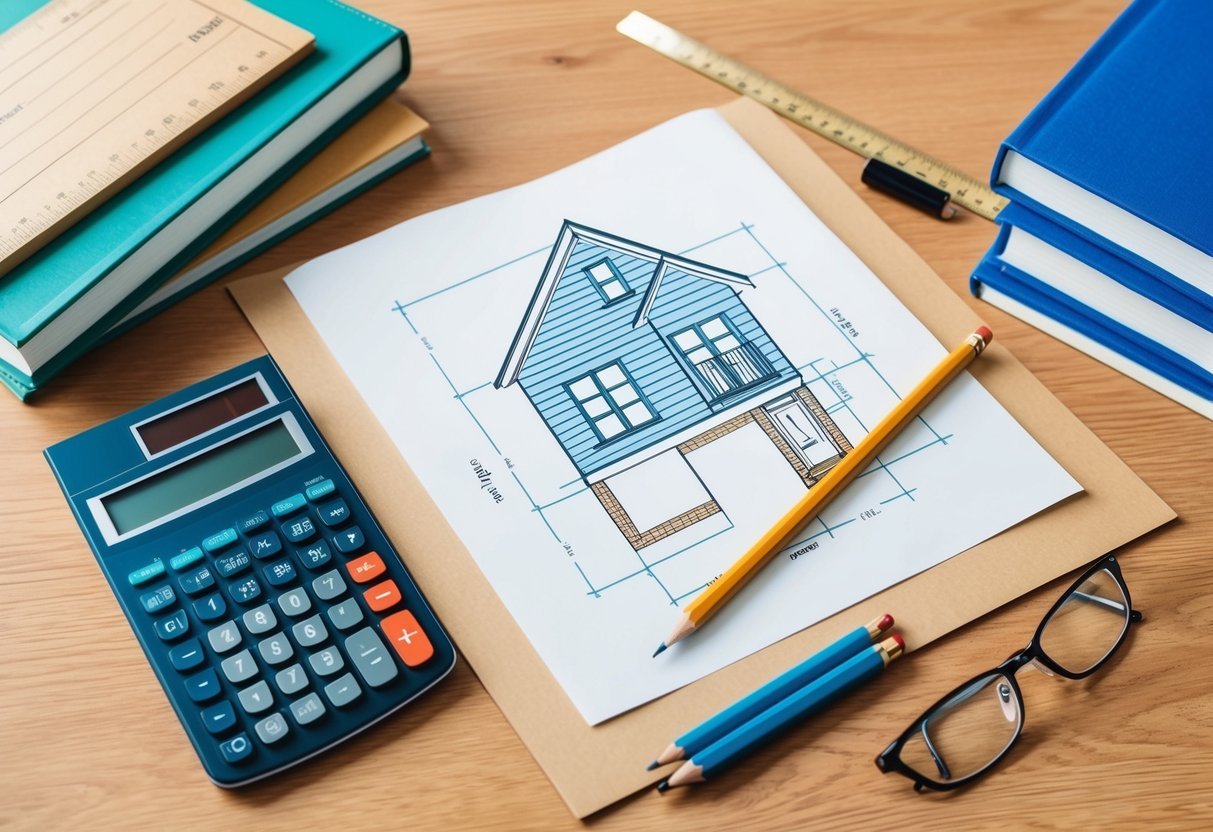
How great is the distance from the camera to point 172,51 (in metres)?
0.81

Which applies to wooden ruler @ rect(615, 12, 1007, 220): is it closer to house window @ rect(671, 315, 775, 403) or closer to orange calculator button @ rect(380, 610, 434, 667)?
house window @ rect(671, 315, 775, 403)

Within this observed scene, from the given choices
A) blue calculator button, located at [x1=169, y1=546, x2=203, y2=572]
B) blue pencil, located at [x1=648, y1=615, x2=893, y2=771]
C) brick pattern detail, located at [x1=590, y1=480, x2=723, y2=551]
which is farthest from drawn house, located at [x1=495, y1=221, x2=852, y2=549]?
blue calculator button, located at [x1=169, y1=546, x2=203, y2=572]

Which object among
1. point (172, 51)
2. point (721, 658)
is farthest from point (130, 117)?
point (721, 658)

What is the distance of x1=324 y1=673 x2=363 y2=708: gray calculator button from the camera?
62cm

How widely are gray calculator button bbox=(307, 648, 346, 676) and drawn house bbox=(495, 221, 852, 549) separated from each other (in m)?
0.19

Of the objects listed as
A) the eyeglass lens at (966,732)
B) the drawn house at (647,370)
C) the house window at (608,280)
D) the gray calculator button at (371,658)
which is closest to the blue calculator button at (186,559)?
the gray calculator button at (371,658)

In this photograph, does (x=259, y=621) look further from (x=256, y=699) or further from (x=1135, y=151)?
(x=1135, y=151)

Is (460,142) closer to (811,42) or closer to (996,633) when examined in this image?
(811,42)

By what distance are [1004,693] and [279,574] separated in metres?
0.43

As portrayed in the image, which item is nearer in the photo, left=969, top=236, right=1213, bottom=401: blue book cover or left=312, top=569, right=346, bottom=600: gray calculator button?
left=312, top=569, right=346, bottom=600: gray calculator button

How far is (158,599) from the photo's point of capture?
646 millimetres

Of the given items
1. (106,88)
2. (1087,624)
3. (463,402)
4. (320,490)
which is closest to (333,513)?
(320,490)

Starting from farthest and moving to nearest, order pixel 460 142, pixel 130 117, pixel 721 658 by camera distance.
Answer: pixel 460 142 → pixel 130 117 → pixel 721 658

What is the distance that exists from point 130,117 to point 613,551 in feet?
1.46
